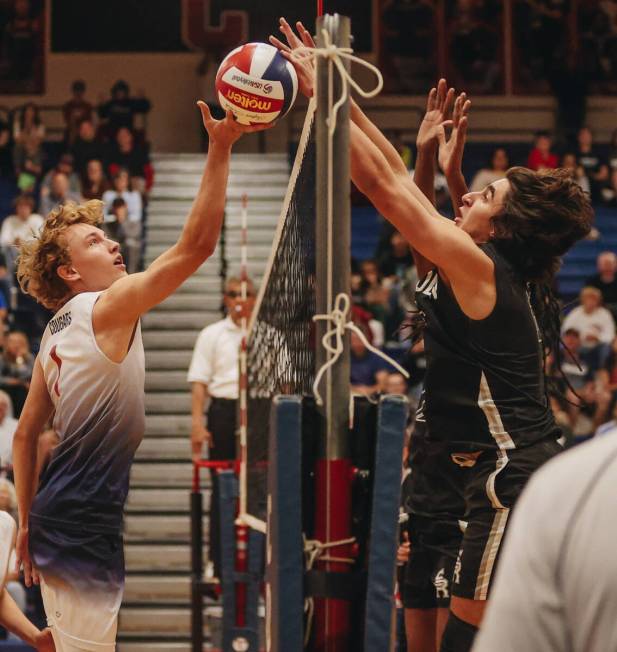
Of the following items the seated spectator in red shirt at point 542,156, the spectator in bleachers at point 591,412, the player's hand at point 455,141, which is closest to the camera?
the player's hand at point 455,141

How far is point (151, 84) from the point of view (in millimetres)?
22859

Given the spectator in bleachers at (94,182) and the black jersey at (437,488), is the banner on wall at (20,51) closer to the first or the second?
the spectator in bleachers at (94,182)

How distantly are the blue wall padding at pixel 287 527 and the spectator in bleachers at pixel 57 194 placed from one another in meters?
13.5

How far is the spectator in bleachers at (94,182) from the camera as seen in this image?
56.0 feet

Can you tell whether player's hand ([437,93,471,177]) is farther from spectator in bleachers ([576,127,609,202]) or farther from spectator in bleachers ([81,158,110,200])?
spectator in bleachers ([576,127,609,202])

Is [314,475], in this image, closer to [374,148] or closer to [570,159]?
[374,148]

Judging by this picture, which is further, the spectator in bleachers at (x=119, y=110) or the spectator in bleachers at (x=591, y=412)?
the spectator in bleachers at (x=119, y=110)

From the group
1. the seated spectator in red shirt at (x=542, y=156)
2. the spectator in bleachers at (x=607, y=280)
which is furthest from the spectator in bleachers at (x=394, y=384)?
the seated spectator in red shirt at (x=542, y=156)

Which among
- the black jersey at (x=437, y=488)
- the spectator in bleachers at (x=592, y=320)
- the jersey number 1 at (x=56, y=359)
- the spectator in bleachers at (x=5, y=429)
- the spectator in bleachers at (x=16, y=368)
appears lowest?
the spectator in bleachers at (x=5, y=429)

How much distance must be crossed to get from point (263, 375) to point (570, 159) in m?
12.8

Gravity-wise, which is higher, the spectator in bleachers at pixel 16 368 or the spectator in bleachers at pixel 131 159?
the spectator in bleachers at pixel 131 159

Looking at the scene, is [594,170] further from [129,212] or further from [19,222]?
[19,222]

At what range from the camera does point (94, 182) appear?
17.4 m

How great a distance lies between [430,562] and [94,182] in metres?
13.0
